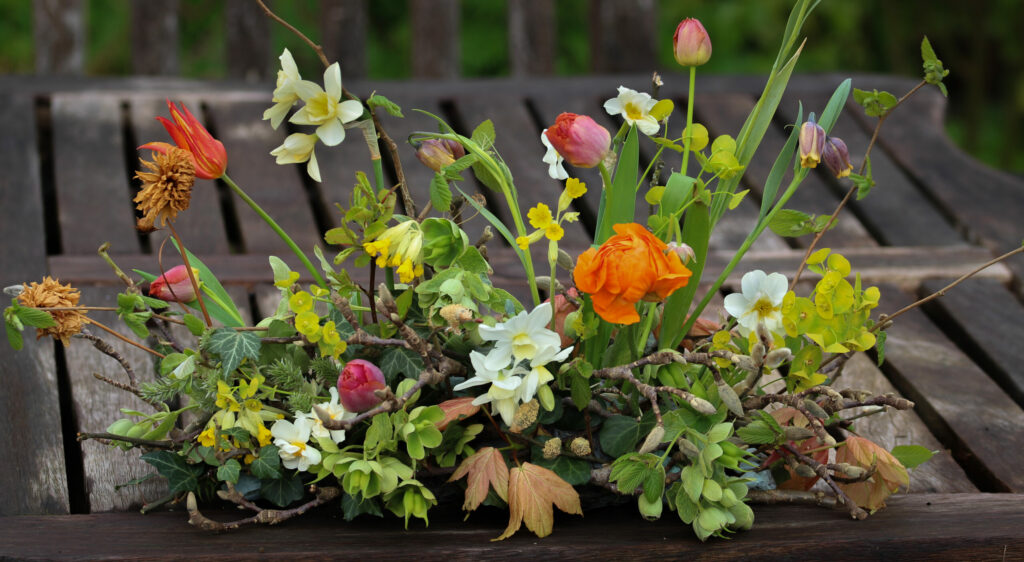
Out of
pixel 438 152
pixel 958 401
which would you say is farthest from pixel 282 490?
pixel 958 401

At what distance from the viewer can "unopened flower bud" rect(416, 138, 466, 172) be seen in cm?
105

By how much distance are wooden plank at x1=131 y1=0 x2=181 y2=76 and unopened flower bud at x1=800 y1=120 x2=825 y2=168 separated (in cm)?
234

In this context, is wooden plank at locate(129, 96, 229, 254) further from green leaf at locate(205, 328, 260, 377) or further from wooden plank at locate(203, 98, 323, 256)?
green leaf at locate(205, 328, 260, 377)

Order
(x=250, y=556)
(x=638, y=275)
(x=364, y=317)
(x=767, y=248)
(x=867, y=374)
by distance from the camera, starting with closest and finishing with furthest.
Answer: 1. (x=638, y=275)
2. (x=250, y=556)
3. (x=364, y=317)
4. (x=867, y=374)
5. (x=767, y=248)

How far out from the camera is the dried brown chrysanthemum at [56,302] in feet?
3.33

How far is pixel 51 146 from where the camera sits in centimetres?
223

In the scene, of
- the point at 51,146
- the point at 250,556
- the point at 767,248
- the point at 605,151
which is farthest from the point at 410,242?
the point at 51,146

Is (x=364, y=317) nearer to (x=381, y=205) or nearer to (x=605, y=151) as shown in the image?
(x=381, y=205)

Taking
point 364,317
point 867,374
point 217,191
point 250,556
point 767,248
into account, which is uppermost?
point 217,191

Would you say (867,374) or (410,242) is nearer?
(410,242)

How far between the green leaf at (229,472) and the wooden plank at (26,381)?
27 cm

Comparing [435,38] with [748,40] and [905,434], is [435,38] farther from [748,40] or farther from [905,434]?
[748,40]

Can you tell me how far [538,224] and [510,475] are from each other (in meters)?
0.25

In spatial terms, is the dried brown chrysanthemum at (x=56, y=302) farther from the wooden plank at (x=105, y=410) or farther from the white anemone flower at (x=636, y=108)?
the white anemone flower at (x=636, y=108)
